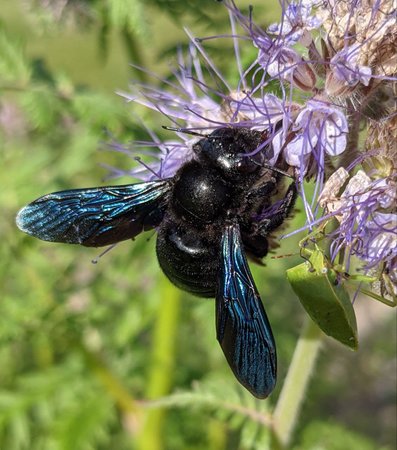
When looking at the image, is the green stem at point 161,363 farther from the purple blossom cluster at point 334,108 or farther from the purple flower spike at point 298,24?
the purple flower spike at point 298,24

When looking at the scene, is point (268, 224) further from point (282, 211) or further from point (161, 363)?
point (161, 363)

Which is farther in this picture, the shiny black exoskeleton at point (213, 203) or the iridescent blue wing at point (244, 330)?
the shiny black exoskeleton at point (213, 203)

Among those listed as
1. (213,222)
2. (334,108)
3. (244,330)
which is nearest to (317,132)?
(334,108)

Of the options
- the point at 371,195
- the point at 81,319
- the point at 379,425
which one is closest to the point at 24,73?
the point at 81,319

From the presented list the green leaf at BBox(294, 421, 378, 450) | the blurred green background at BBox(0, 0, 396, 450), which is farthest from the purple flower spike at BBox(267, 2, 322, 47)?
the green leaf at BBox(294, 421, 378, 450)

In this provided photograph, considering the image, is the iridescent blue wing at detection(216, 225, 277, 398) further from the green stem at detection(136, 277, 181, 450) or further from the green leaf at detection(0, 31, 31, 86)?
the green leaf at detection(0, 31, 31, 86)

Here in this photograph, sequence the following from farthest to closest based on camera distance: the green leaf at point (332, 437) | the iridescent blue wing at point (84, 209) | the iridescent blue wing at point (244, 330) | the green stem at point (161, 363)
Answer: the green leaf at point (332, 437)
the green stem at point (161, 363)
the iridescent blue wing at point (84, 209)
the iridescent blue wing at point (244, 330)

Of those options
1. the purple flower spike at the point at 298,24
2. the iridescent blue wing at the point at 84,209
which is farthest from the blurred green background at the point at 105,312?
the purple flower spike at the point at 298,24
